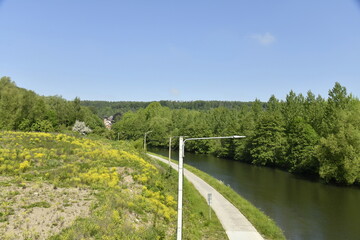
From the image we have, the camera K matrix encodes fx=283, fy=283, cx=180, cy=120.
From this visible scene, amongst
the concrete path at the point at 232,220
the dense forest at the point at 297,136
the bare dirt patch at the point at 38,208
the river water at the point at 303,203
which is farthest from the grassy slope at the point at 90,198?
the dense forest at the point at 297,136

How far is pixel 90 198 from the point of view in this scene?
18766 mm

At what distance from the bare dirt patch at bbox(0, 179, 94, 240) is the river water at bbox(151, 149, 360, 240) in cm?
1715

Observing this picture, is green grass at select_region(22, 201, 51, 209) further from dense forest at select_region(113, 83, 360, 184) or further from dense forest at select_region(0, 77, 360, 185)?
dense forest at select_region(113, 83, 360, 184)

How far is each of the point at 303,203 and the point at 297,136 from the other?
95.7ft

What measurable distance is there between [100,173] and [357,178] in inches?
1590

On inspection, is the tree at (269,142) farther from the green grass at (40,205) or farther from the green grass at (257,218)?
the green grass at (40,205)

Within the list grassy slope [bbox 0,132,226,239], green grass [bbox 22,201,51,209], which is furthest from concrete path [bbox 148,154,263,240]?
green grass [bbox 22,201,51,209]

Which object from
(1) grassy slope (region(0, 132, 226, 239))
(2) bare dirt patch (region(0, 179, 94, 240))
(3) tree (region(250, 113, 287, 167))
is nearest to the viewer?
(2) bare dirt patch (region(0, 179, 94, 240))

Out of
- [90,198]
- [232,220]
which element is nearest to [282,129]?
[232,220]

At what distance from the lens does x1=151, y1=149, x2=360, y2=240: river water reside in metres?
25.2

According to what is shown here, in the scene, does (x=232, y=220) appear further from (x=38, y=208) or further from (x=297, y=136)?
(x=297, y=136)

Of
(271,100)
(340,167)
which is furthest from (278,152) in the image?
(271,100)

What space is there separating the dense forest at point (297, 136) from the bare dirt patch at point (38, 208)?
40802 mm

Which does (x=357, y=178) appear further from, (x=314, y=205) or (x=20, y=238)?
(x=20, y=238)
